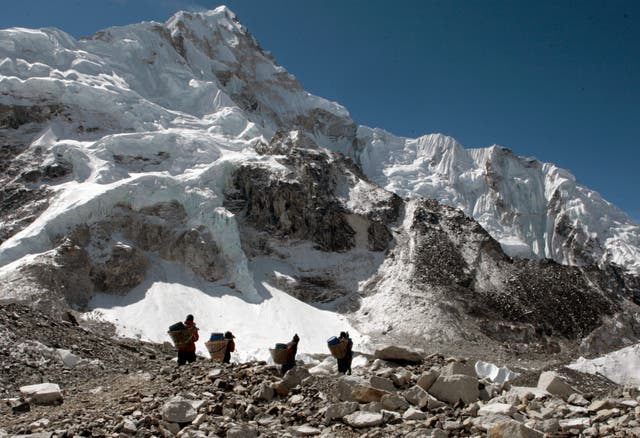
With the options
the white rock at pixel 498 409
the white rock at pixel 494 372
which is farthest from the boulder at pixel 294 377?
Result: the white rock at pixel 494 372

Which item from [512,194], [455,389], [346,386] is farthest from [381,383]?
[512,194]

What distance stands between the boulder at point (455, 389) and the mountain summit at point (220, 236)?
1076 inches

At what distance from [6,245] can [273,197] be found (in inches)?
957

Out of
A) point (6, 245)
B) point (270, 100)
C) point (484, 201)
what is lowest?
point (6, 245)

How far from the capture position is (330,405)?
878 centimetres

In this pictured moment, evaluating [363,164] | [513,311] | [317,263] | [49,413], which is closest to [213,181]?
[317,263]

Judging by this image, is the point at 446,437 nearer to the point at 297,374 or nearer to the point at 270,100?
the point at 297,374

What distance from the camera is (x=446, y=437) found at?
718 cm

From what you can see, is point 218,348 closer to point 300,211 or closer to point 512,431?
point 512,431

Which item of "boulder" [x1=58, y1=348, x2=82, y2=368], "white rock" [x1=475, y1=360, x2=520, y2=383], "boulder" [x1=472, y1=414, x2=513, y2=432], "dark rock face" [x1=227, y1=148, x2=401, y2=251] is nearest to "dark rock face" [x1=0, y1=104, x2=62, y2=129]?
"dark rock face" [x1=227, y1=148, x2=401, y2=251]

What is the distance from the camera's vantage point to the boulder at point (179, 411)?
8867 millimetres

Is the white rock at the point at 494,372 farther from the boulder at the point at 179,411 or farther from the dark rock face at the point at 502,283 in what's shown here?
the dark rock face at the point at 502,283

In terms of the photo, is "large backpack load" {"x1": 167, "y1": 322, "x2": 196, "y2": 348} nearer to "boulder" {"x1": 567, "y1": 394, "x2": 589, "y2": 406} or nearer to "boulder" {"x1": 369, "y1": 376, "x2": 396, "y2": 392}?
"boulder" {"x1": 369, "y1": 376, "x2": 396, "y2": 392}

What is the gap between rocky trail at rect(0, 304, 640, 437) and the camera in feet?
24.7
